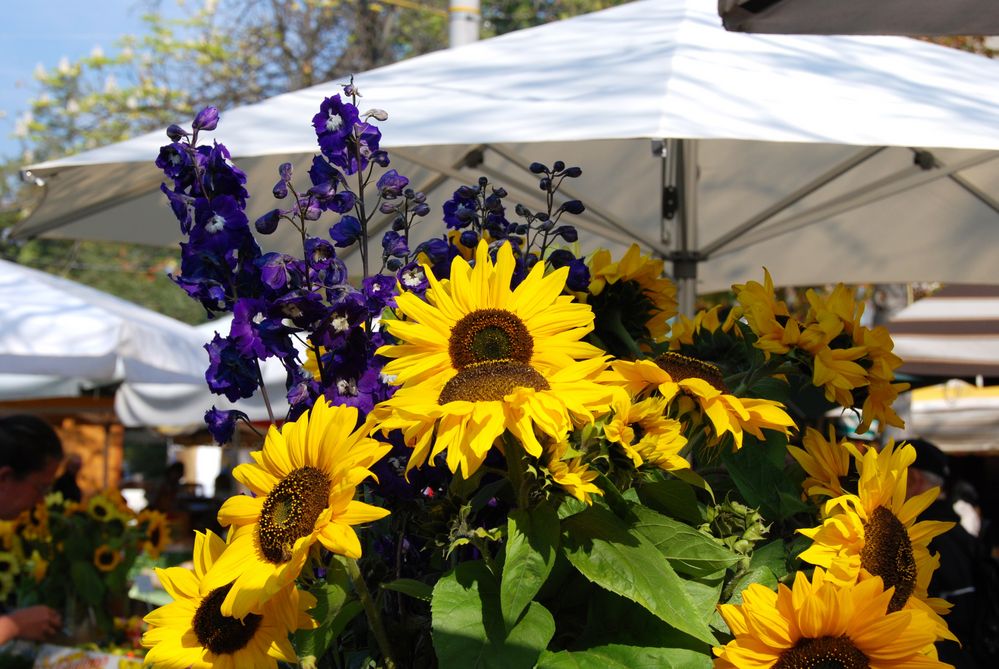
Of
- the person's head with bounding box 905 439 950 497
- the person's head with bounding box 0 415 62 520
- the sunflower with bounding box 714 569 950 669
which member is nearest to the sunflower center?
the sunflower with bounding box 714 569 950 669

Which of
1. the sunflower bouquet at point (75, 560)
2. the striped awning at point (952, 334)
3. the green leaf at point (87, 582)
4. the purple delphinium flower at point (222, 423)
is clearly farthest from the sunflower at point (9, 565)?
the striped awning at point (952, 334)

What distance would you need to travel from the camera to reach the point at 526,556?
1018mm

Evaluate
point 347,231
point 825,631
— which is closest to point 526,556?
point 825,631

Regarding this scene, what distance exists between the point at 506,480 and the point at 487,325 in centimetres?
17

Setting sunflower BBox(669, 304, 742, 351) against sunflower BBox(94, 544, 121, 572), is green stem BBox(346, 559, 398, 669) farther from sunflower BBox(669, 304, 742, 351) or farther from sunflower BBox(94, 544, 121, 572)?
sunflower BBox(94, 544, 121, 572)

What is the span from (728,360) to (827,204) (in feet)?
7.16

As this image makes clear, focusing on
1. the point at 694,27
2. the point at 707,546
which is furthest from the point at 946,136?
the point at 707,546

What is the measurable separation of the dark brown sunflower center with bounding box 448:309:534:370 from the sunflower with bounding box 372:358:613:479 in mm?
33

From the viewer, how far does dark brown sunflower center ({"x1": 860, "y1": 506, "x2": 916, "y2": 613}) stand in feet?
3.72

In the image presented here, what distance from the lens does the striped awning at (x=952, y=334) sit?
657 cm

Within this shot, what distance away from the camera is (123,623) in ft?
12.1

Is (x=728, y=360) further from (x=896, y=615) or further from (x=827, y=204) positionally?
(x=827, y=204)

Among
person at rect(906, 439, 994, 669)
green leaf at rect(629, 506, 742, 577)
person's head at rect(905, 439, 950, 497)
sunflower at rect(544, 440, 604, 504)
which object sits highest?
sunflower at rect(544, 440, 604, 504)

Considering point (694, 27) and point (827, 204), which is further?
point (827, 204)
